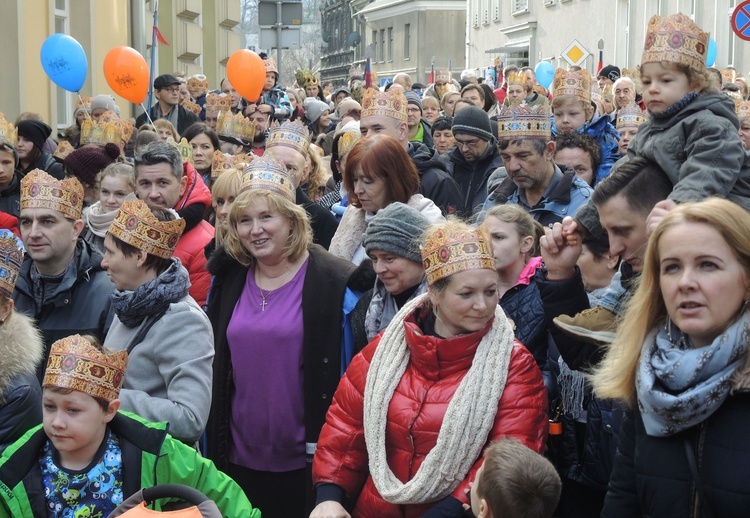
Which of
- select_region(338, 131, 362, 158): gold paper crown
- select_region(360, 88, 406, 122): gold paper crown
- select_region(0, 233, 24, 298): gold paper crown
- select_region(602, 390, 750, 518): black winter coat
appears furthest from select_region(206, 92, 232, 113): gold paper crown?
select_region(602, 390, 750, 518): black winter coat

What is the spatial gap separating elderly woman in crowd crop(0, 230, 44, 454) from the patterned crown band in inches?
21.6

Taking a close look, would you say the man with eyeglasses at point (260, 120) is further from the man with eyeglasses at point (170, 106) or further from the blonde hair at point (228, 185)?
the blonde hair at point (228, 185)

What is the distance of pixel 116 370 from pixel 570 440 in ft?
5.78

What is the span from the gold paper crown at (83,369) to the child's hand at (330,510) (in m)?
0.86

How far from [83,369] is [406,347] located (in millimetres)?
1186

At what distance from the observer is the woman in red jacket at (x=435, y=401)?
159 inches

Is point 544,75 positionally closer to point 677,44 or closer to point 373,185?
point 373,185

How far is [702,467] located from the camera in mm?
3033

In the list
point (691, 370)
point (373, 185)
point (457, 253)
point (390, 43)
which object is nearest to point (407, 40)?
point (390, 43)

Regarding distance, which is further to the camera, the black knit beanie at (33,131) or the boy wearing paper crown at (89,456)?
the black knit beanie at (33,131)

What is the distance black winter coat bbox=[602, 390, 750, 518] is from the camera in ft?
9.75

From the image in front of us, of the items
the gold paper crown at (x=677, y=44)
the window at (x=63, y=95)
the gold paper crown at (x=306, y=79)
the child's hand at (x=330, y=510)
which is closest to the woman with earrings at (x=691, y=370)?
the child's hand at (x=330, y=510)

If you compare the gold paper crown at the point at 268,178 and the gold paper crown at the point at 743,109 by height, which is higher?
the gold paper crown at the point at 743,109

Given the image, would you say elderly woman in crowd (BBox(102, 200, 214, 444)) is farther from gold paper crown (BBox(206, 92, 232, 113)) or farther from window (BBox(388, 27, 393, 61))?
window (BBox(388, 27, 393, 61))
